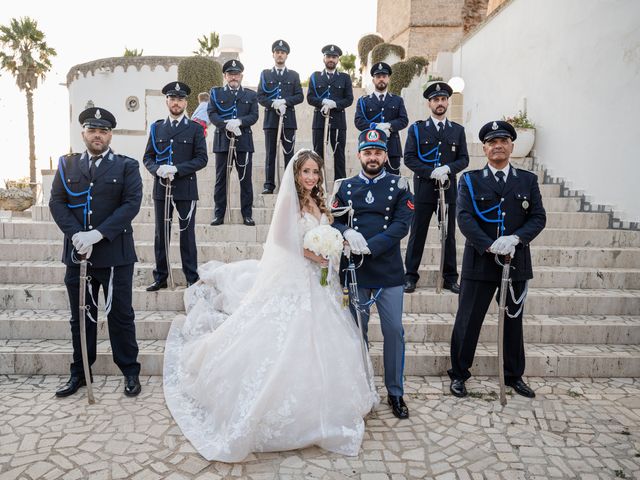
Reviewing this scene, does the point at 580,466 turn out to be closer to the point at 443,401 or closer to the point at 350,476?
the point at 443,401

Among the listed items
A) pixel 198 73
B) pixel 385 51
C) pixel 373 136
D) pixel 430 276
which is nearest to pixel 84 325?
pixel 373 136

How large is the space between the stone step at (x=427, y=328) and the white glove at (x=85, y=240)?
4.97ft

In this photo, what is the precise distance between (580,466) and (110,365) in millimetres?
4278

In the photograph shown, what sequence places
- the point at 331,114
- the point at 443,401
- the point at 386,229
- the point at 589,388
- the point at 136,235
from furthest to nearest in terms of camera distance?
the point at 331,114
the point at 136,235
the point at 589,388
the point at 443,401
the point at 386,229

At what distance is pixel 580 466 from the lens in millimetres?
3439

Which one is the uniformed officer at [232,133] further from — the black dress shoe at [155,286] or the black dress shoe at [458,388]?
the black dress shoe at [458,388]

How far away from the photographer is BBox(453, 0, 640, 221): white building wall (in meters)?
7.35

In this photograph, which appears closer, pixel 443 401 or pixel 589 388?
pixel 443 401

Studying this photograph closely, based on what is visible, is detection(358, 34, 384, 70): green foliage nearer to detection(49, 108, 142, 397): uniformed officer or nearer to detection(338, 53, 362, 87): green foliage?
detection(338, 53, 362, 87): green foliage

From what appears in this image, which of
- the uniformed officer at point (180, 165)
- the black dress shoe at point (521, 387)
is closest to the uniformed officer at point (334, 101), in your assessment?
the uniformed officer at point (180, 165)

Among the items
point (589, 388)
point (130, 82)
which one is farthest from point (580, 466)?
point (130, 82)

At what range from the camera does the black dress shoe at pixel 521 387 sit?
4.53 metres

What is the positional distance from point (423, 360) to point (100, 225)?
3.42 m

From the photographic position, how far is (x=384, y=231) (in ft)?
13.4
